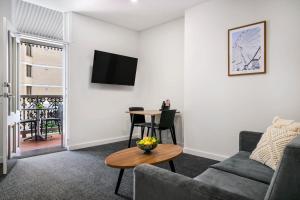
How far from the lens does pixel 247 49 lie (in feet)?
9.44

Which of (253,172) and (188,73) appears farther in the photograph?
(188,73)

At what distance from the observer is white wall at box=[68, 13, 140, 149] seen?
3.91 meters

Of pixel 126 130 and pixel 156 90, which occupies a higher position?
pixel 156 90

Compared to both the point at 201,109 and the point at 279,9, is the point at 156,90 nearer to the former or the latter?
the point at 201,109

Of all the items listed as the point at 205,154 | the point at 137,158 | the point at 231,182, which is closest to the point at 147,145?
the point at 137,158

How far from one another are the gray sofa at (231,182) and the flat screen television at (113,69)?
10.3 feet

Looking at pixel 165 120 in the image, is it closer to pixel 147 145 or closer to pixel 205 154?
pixel 205 154

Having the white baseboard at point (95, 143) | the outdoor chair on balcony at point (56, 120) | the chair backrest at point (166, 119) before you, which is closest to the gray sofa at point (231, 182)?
the chair backrest at point (166, 119)

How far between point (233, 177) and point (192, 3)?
2.95 meters

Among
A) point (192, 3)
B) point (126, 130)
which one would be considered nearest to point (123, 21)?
point (192, 3)

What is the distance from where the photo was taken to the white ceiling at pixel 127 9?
3.44m

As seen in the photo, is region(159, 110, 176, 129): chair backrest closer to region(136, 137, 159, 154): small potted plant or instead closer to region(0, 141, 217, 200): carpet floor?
region(0, 141, 217, 200): carpet floor

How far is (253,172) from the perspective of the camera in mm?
1626

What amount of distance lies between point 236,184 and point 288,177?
64cm
